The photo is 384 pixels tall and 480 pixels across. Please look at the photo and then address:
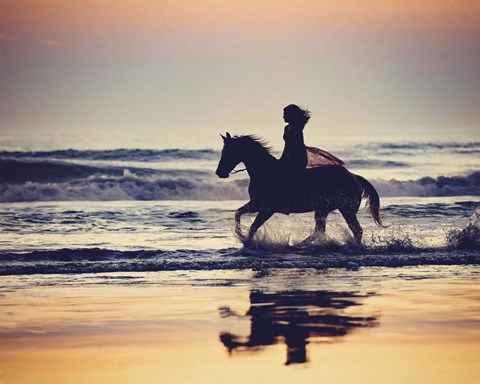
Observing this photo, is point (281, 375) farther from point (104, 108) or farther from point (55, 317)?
point (104, 108)

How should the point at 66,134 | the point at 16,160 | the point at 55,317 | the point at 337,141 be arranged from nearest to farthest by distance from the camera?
the point at 55,317, the point at 16,160, the point at 337,141, the point at 66,134

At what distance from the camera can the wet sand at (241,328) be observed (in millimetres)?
9844

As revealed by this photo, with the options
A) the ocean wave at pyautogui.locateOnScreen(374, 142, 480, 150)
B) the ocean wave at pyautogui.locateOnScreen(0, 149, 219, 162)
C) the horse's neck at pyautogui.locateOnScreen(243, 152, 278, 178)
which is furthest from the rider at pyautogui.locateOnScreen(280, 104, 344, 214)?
the ocean wave at pyautogui.locateOnScreen(374, 142, 480, 150)

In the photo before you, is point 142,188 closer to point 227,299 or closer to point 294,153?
point 294,153

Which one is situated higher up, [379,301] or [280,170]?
[280,170]

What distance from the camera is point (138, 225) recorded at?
72.8 feet

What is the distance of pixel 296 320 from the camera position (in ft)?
38.7

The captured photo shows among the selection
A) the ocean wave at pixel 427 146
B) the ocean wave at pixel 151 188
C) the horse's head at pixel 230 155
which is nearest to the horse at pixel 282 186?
the horse's head at pixel 230 155

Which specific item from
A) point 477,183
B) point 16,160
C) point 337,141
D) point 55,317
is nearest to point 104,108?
point 337,141

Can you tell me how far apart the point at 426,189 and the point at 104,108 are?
52.1 meters

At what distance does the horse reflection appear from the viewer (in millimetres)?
10805

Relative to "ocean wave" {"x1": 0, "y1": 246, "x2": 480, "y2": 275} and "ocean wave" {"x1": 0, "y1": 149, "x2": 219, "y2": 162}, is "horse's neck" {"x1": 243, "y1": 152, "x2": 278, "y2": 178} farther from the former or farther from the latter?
"ocean wave" {"x1": 0, "y1": 149, "x2": 219, "y2": 162}

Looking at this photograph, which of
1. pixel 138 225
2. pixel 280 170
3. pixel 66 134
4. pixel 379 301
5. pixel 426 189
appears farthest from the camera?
pixel 66 134

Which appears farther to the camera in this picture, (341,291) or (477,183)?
(477,183)
